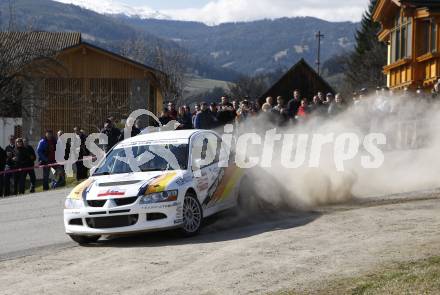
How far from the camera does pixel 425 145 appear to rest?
20641 mm

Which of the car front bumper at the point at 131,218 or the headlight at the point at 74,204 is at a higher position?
the headlight at the point at 74,204

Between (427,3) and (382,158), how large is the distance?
11.7m

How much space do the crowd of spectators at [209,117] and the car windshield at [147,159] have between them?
22.0ft

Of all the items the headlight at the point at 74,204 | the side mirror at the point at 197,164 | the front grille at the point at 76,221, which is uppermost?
the side mirror at the point at 197,164

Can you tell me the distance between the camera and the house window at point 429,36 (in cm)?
2820

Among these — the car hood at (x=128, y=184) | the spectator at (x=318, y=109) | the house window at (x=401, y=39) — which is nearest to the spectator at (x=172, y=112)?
the spectator at (x=318, y=109)

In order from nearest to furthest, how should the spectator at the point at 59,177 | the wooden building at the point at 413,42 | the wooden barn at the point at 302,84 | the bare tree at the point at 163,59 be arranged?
1. the spectator at the point at 59,177
2. the wooden building at the point at 413,42
3. the wooden barn at the point at 302,84
4. the bare tree at the point at 163,59

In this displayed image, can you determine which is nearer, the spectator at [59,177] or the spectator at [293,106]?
the spectator at [293,106]

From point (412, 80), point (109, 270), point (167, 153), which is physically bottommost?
point (109, 270)

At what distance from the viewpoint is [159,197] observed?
11109mm

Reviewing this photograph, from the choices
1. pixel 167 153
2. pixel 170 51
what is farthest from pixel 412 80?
pixel 170 51

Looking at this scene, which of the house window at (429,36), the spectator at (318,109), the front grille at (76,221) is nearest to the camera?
the front grille at (76,221)

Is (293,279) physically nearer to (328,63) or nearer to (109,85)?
(109,85)

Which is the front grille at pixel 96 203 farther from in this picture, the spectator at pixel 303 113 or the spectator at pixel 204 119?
the spectator at pixel 303 113
